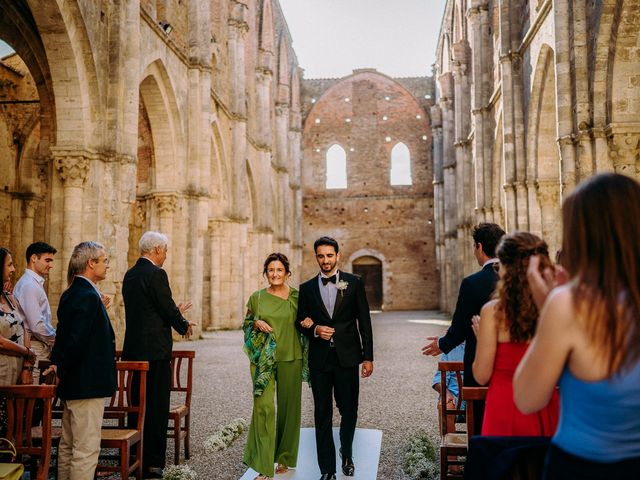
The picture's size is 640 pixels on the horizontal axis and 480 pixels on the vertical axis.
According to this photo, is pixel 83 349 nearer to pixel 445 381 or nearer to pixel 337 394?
pixel 337 394

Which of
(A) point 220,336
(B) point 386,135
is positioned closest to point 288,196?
(B) point 386,135

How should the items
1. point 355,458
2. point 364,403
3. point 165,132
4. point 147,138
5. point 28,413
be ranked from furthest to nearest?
point 147,138, point 165,132, point 364,403, point 355,458, point 28,413

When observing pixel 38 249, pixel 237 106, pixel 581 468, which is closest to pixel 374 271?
pixel 237 106

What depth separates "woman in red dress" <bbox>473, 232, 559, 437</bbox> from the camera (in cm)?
247

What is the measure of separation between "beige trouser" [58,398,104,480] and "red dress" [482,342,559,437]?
2.43m

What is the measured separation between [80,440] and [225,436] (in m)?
2.15

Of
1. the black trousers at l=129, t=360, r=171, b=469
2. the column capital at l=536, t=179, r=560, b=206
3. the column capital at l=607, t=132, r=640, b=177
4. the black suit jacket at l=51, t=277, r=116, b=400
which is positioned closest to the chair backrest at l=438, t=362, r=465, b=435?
the black trousers at l=129, t=360, r=171, b=469

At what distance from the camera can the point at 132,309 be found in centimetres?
465

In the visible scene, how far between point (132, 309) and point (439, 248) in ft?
94.7

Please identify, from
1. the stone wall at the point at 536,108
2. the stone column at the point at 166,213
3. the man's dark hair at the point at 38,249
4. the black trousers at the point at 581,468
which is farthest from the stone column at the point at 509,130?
the black trousers at the point at 581,468

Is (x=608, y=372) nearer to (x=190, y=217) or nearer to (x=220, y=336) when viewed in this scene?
(x=190, y=217)

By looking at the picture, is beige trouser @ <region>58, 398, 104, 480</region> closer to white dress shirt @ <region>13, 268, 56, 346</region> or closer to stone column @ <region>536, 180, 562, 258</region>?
white dress shirt @ <region>13, 268, 56, 346</region>

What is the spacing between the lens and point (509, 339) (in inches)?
101

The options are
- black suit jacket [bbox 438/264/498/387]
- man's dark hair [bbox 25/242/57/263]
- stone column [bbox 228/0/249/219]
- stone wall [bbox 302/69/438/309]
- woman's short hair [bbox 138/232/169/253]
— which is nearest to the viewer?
black suit jacket [bbox 438/264/498/387]
